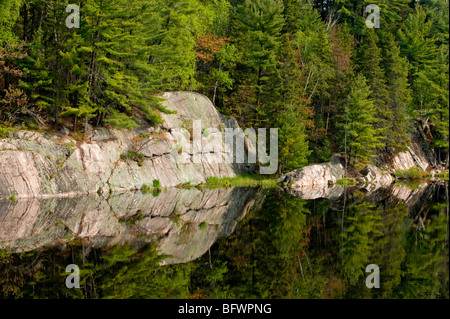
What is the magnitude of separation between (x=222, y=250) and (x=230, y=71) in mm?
33833

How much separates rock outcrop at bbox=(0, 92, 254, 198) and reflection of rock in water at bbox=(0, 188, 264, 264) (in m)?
2.11

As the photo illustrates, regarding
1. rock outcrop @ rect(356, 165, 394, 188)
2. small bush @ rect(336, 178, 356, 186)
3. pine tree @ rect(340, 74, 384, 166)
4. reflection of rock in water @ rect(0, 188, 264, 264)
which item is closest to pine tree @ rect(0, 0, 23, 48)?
reflection of rock in water @ rect(0, 188, 264, 264)

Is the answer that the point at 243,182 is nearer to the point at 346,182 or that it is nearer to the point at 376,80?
the point at 346,182

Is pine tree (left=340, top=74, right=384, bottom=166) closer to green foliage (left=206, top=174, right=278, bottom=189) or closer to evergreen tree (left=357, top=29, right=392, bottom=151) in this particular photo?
evergreen tree (left=357, top=29, right=392, bottom=151)

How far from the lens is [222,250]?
41.4 feet

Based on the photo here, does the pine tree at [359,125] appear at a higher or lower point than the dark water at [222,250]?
higher

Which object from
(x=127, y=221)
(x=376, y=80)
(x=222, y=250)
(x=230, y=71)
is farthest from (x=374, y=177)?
(x=222, y=250)

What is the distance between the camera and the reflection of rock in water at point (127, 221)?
1340cm

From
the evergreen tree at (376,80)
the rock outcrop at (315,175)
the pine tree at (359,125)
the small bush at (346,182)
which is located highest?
the evergreen tree at (376,80)

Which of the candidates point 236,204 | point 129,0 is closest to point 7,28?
point 129,0

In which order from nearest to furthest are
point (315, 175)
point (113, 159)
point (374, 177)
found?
point (113, 159) → point (315, 175) → point (374, 177)

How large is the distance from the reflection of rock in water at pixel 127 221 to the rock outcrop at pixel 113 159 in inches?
83.1

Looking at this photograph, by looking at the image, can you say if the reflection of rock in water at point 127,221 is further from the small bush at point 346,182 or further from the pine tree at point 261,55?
the pine tree at point 261,55

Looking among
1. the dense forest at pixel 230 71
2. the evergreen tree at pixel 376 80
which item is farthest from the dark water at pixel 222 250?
the evergreen tree at pixel 376 80
